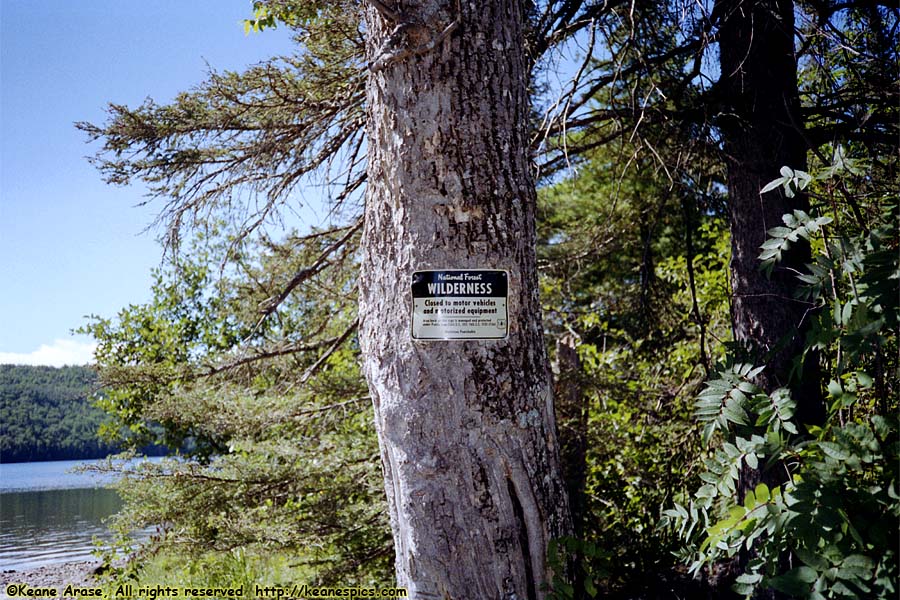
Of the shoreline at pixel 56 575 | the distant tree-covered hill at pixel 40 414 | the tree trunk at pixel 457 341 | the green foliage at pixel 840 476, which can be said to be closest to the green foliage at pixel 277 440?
the tree trunk at pixel 457 341

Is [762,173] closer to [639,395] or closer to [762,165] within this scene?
[762,165]

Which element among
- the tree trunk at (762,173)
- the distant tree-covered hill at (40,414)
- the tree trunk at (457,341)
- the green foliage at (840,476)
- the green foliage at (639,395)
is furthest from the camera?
the distant tree-covered hill at (40,414)

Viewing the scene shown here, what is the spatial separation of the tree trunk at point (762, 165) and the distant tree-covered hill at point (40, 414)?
1096 cm

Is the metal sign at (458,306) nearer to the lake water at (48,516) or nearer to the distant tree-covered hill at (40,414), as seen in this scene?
the lake water at (48,516)

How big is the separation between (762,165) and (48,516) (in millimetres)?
16573

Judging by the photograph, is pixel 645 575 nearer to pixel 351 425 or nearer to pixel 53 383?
pixel 351 425

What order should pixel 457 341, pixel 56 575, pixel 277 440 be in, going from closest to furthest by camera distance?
1. pixel 457 341
2. pixel 277 440
3. pixel 56 575

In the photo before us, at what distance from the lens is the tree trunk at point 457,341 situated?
6.95 feet

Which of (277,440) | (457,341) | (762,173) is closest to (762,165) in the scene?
(762,173)

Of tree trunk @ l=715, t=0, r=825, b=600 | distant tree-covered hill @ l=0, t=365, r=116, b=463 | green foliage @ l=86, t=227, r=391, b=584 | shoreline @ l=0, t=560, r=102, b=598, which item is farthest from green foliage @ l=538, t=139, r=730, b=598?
distant tree-covered hill @ l=0, t=365, r=116, b=463

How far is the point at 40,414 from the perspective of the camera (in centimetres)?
1359

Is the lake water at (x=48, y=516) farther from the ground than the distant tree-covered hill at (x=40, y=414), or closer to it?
closer to it

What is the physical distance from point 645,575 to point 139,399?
296 inches

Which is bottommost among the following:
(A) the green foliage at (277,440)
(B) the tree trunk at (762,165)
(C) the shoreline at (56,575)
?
(C) the shoreline at (56,575)
